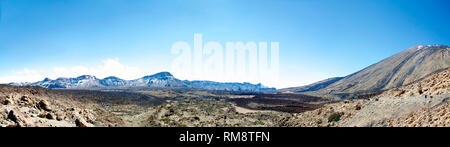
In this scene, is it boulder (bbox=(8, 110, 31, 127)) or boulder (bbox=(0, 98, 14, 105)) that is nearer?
boulder (bbox=(8, 110, 31, 127))

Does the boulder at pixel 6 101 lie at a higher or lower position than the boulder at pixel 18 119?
higher

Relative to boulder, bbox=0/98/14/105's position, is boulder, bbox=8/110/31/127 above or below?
below

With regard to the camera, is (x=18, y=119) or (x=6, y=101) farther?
(x=6, y=101)

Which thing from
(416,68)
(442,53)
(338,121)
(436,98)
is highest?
(442,53)

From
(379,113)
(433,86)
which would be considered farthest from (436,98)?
(433,86)

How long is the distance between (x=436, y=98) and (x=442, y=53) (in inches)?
7091

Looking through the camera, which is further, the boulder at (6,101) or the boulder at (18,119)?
the boulder at (6,101)

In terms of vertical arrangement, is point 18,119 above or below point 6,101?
below
